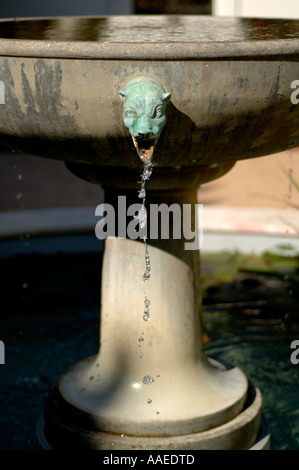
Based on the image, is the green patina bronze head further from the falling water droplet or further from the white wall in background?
the white wall in background

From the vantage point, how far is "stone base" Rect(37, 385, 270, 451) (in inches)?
71.9

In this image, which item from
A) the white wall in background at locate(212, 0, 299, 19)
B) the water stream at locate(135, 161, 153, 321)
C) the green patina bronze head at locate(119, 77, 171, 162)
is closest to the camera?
the green patina bronze head at locate(119, 77, 171, 162)

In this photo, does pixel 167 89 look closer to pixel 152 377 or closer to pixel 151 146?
pixel 151 146

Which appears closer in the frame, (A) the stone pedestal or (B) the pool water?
(A) the stone pedestal

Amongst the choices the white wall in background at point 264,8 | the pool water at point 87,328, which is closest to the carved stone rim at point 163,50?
the pool water at point 87,328

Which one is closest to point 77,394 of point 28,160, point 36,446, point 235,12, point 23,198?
point 36,446

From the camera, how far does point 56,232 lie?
3.38 meters

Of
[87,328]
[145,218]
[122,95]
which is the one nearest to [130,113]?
[122,95]

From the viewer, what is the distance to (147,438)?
72.2 inches

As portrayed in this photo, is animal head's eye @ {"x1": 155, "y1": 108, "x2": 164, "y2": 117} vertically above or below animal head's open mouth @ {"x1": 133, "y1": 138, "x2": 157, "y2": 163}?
above

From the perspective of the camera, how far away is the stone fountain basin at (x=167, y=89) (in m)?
1.42

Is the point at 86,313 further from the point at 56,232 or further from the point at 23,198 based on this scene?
the point at 23,198

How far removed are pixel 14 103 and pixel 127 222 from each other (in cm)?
48

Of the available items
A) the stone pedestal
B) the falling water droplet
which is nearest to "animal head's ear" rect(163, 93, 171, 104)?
the stone pedestal
